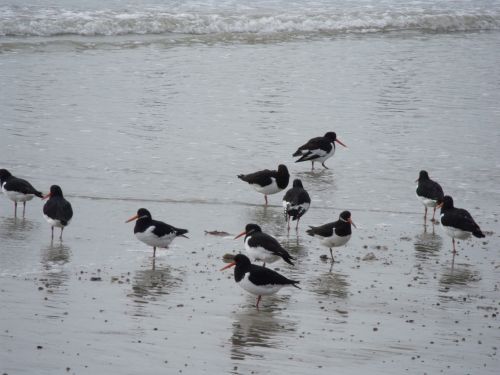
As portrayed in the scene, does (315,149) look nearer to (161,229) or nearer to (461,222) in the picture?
(461,222)

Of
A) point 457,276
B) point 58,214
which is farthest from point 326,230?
point 58,214

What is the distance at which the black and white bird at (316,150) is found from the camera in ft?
54.5

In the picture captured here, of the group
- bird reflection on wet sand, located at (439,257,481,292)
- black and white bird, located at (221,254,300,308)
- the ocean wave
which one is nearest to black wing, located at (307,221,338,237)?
bird reflection on wet sand, located at (439,257,481,292)

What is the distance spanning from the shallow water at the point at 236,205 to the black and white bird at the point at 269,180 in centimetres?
35

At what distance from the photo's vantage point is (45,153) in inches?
655

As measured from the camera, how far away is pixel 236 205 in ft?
46.5

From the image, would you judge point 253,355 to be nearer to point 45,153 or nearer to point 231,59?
point 45,153

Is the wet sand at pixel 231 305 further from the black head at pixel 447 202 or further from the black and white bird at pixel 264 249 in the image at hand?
the black head at pixel 447 202

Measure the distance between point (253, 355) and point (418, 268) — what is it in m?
3.67

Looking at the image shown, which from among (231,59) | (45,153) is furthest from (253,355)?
(231,59)

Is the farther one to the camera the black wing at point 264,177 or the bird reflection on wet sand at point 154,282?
the black wing at point 264,177

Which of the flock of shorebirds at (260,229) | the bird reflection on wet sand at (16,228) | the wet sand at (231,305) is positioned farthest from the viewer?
the bird reflection on wet sand at (16,228)

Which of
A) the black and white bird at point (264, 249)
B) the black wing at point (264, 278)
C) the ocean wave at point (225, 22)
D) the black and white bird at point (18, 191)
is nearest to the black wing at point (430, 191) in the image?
the black and white bird at point (264, 249)

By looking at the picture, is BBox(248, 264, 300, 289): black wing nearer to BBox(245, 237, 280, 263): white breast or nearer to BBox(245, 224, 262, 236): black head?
BBox(245, 237, 280, 263): white breast
